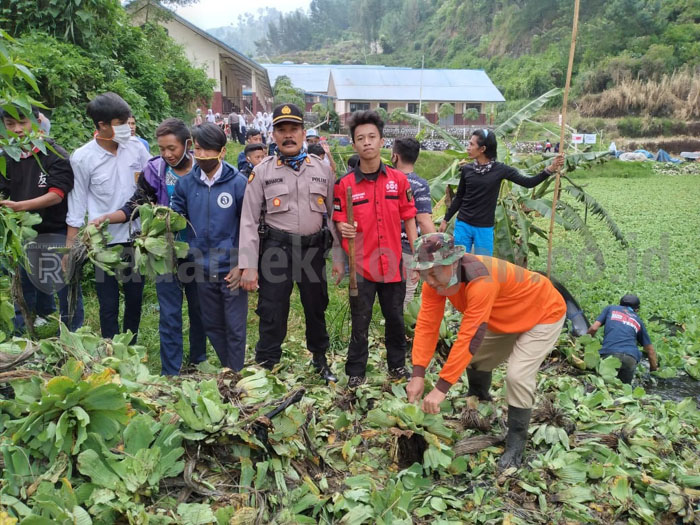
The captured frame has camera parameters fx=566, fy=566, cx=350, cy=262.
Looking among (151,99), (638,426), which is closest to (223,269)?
(638,426)

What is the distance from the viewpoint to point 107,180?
4.17 meters

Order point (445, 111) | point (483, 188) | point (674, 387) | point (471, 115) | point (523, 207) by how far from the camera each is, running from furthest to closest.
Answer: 1. point (471, 115)
2. point (445, 111)
3. point (523, 207)
4. point (483, 188)
5. point (674, 387)

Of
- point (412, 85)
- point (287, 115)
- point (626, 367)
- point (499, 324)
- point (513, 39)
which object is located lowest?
point (626, 367)

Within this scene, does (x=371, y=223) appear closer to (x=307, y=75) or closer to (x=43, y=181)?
(x=43, y=181)

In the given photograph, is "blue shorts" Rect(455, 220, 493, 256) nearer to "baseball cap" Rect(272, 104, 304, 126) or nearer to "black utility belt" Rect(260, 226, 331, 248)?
"black utility belt" Rect(260, 226, 331, 248)

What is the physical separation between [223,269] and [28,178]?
1.68m

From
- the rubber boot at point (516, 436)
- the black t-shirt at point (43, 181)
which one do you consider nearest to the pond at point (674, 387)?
the rubber boot at point (516, 436)

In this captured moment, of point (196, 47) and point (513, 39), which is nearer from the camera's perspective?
point (196, 47)

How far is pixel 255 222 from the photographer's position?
388cm

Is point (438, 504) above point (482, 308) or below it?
below

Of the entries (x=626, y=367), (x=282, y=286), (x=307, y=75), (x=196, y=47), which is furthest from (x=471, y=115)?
(x=282, y=286)

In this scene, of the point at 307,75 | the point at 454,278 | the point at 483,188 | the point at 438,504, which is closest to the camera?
the point at 438,504

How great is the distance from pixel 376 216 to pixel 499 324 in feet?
3.83

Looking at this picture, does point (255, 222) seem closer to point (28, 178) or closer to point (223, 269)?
point (223, 269)
